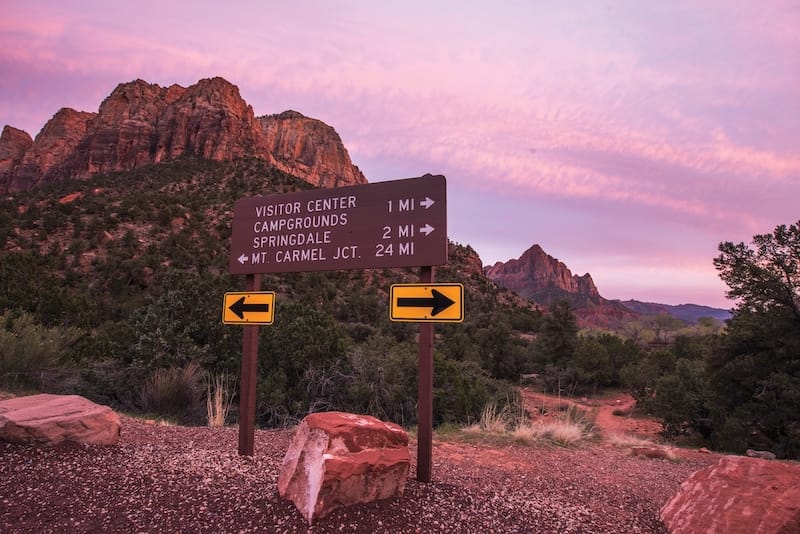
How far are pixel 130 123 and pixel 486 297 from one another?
61494 mm

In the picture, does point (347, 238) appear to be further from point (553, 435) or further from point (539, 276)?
point (539, 276)

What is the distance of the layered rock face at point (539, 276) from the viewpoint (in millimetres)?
144750

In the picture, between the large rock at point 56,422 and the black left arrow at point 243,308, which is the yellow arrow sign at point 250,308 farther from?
the large rock at point 56,422

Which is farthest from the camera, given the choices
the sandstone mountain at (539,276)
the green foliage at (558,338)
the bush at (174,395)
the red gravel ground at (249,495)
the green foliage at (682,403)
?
the sandstone mountain at (539,276)

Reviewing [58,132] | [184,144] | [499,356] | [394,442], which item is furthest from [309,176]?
[394,442]

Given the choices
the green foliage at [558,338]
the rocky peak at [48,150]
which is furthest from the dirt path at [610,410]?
the rocky peak at [48,150]

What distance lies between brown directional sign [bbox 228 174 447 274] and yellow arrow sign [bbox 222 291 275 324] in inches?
13.4

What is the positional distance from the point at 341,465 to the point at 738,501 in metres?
3.03

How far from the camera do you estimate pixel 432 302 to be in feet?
14.5

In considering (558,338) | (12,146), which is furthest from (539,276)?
(12,146)

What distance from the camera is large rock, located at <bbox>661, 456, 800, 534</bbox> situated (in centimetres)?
313

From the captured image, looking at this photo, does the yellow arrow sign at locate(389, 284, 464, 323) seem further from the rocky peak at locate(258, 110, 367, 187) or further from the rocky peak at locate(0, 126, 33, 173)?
the rocky peak at locate(0, 126, 33, 173)

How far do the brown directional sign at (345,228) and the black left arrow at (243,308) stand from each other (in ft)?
1.42

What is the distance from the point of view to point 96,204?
3412cm
